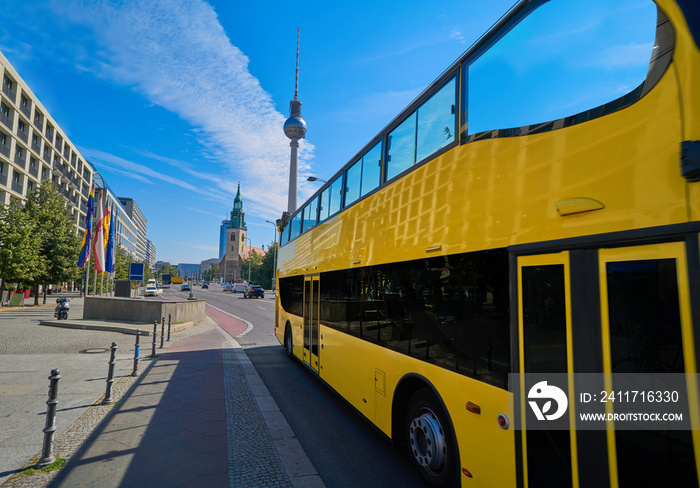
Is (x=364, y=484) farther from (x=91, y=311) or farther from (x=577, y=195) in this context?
(x=91, y=311)

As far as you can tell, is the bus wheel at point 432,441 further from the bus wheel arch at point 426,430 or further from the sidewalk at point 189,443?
the sidewalk at point 189,443

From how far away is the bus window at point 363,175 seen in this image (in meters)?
5.54

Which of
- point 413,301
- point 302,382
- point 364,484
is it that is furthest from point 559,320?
point 302,382

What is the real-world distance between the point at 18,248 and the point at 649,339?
1293 inches

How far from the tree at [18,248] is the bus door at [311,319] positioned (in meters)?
26.2

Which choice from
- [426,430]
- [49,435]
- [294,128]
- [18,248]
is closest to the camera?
[426,430]

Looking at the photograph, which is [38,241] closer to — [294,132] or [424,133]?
[424,133]

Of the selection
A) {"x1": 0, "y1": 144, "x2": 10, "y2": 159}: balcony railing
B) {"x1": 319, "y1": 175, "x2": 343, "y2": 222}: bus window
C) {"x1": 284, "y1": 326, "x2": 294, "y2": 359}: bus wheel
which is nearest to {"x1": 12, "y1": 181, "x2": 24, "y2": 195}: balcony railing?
{"x1": 0, "y1": 144, "x2": 10, "y2": 159}: balcony railing

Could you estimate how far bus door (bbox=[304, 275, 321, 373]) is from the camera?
7656 mm

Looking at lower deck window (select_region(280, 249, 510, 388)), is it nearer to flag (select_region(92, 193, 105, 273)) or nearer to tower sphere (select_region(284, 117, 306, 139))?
flag (select_region(92, 193, 105, 273))

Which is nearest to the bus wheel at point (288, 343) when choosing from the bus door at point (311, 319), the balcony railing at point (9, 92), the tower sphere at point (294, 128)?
the bus door at point (311, 319)

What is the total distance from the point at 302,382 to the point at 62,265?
30.6 meters

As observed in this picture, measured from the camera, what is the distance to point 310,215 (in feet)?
30.2

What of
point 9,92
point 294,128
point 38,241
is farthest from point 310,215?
point 294,128
